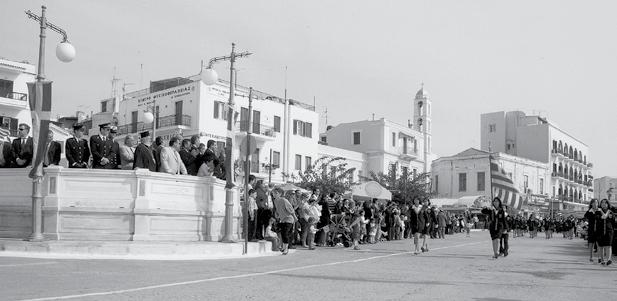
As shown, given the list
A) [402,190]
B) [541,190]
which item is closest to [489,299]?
[402,190]

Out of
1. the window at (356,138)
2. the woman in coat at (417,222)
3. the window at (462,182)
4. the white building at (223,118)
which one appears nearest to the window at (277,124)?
the white building at (223,118)

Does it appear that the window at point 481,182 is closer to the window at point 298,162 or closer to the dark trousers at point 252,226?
the window at point 298,162

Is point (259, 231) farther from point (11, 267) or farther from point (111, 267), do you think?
point (11, 267)

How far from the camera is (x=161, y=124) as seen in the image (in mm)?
50906

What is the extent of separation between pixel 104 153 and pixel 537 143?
78.6 meters

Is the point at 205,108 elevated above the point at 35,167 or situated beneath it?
elevated above

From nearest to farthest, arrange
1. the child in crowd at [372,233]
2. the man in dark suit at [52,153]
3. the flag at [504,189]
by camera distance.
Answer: the man in dark suit at [52,153]
the child in crowd at [372,233]
the flag at [504,189]

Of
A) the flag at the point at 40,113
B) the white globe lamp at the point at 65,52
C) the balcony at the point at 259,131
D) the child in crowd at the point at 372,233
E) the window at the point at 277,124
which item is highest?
Result: the window at the point at 277,124

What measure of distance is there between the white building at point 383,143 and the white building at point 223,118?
10204 mm

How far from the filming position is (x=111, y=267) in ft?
40.0

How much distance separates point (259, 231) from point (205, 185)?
2.79m

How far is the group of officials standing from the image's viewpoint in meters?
16.5

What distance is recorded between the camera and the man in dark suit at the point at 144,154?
649 inches

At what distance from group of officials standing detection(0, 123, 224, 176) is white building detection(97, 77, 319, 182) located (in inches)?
1110
